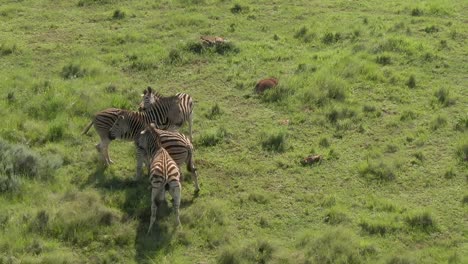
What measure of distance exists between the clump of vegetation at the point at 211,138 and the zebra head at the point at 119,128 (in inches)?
82.2

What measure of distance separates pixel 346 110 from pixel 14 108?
8526mm

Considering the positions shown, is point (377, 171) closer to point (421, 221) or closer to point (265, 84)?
point (421, 221)

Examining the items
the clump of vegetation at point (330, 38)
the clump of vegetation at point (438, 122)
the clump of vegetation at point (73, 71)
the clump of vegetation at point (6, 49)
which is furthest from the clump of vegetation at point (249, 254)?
the clump of vegetation at point (6, 49)

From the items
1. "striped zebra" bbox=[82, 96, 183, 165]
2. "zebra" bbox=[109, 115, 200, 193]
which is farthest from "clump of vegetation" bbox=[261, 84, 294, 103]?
"zebra" bbox=[109, 115, 200, 193]

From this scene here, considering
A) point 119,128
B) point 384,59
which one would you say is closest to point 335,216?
point 119,128

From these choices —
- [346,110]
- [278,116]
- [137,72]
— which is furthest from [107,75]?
[346,110]

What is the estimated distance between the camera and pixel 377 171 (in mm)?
14375

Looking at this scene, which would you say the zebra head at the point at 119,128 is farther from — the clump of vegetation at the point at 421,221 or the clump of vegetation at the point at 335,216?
the clump of vegetation at the point at 421,221

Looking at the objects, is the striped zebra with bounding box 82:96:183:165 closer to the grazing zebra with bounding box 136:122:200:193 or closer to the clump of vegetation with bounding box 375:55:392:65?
the grazing zebra with bounding box 136:122:200:193

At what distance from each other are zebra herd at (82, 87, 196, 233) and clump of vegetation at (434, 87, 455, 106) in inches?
267

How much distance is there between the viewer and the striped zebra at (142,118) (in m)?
14.6

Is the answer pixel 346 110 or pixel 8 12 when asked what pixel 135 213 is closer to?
pixel 346 110

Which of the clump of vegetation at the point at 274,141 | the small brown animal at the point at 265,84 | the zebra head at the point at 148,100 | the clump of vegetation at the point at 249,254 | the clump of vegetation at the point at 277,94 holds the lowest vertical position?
the clump of vegetation at the point at 249,254

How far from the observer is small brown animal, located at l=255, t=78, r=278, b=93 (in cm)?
1827
